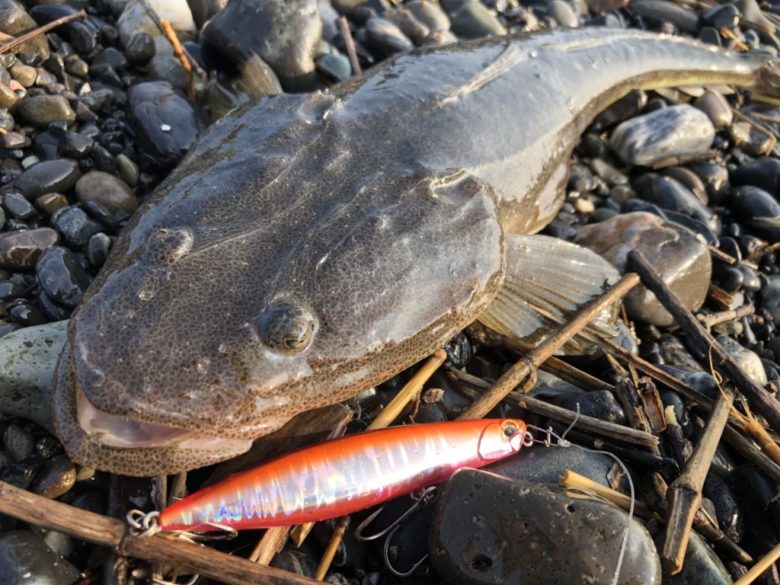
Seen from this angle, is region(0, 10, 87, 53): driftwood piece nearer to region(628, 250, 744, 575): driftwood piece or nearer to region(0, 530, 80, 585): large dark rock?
region(0, 530, 80, 585): large dark rock

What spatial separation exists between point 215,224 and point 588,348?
2.20m

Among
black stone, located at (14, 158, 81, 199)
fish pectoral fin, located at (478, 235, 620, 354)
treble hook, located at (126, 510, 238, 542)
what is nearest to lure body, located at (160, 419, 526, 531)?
treble hook, located at (126, 510, 238, 542)

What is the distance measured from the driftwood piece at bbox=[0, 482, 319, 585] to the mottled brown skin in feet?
0.79

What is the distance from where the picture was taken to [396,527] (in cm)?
294

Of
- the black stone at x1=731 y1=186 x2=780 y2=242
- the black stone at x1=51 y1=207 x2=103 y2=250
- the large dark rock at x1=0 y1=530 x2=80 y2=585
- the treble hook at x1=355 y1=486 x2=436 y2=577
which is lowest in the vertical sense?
the black stone at x1=731 y1=186 x2=780 y2=242

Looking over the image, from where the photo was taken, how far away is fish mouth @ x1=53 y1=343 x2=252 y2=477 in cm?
256

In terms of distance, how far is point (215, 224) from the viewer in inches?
119

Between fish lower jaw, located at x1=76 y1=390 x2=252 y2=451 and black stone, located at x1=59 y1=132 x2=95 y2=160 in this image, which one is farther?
black stone, located at x1=59 y1=132 x2=95 y2=160

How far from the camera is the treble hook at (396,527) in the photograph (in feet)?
9.30

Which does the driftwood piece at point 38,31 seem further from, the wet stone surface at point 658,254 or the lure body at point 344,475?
the wet stone surface at point 658,254

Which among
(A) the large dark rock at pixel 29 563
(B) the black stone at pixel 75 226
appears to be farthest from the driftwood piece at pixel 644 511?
(B) the black stone at pixel 75 226

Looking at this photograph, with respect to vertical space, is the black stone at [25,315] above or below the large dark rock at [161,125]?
below

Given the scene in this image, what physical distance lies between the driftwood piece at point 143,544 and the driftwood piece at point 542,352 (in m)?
1.21

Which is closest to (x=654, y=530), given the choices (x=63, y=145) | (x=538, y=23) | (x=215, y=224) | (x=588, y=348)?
(x=588, y=348)
